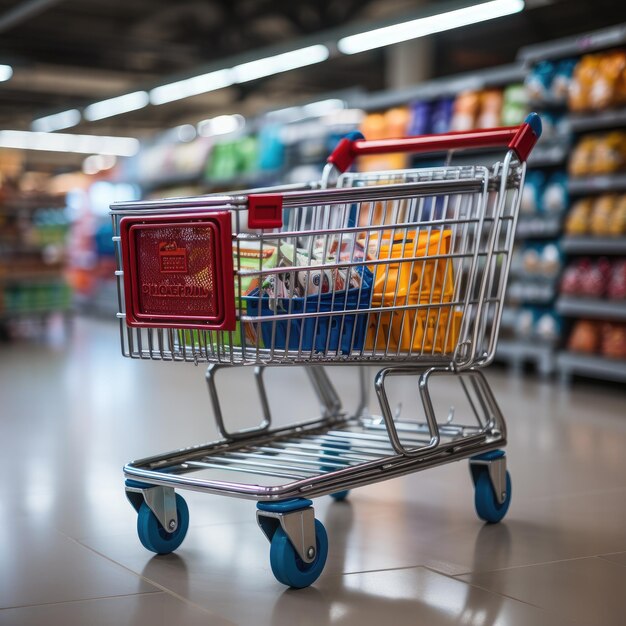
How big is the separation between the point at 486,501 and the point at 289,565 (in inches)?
30.7

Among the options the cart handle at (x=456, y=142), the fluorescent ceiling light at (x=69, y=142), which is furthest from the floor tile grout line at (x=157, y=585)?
the fluorescent ceiling light at (x=69, y=142)

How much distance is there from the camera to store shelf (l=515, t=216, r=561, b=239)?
5.91 meters

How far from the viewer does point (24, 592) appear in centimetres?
212

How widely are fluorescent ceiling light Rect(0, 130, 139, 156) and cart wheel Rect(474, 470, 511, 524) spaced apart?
23646 millimetres

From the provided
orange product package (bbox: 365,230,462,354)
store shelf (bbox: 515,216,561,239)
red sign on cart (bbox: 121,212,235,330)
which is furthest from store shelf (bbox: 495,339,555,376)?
red sign on cart (bbox: 121,212,235,330)

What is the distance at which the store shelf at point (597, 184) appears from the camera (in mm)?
5424

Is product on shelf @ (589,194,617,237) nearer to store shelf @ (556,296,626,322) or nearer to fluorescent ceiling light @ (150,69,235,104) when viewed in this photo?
store shelf @ (556,296,626,322)

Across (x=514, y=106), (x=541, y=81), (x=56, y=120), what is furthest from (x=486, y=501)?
(x=56, y=120)

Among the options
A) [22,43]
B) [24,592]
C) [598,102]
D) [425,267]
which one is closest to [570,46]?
[598,102]

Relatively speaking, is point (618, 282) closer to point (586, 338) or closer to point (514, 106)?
point (586, 338)

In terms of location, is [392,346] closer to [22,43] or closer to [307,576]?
[307,576]

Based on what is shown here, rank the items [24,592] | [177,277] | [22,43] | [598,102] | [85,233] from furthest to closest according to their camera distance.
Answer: [22,43], [85,233], [598,102], [177,277], [24,592]

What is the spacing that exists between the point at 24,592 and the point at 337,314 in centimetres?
97

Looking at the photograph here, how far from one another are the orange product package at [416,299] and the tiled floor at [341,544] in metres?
0.54
